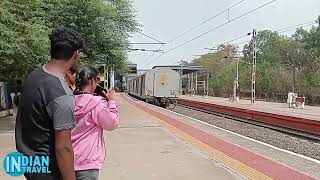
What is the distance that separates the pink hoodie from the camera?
358 centimetres

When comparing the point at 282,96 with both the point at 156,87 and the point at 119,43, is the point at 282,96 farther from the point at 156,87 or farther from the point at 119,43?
the point at 119,43

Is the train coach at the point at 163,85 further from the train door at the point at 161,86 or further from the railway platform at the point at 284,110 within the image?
the railway platform at the point at 284,110

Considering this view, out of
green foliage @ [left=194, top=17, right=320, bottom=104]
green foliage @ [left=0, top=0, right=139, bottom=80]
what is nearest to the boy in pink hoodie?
green foliage @ [left=0, top=0, right=139, bottom=80]

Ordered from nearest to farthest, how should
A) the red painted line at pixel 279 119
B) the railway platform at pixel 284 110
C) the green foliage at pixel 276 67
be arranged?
the red painted line at pixel 279 119 → the railway platform at pixel 284 110 → the green foliage at pixel 276 67

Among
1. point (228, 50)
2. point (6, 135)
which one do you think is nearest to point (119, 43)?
point (6, 135)

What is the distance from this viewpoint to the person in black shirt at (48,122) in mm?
2754

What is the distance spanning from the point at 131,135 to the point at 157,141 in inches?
60.1

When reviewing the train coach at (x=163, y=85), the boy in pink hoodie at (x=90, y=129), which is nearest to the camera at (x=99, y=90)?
the boy in pink hoodie at (x=90, y=129)

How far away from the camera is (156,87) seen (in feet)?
123

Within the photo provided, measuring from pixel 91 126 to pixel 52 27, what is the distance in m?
Answer: 16.3

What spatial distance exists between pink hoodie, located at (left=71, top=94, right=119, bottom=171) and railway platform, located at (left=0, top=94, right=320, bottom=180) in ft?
12.3

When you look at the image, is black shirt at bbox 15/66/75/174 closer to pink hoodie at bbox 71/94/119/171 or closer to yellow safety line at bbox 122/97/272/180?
pink hoodie at bbox 71/94/119/171

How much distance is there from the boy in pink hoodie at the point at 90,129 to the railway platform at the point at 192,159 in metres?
3.73

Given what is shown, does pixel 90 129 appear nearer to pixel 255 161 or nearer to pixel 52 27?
pixel 255 161
